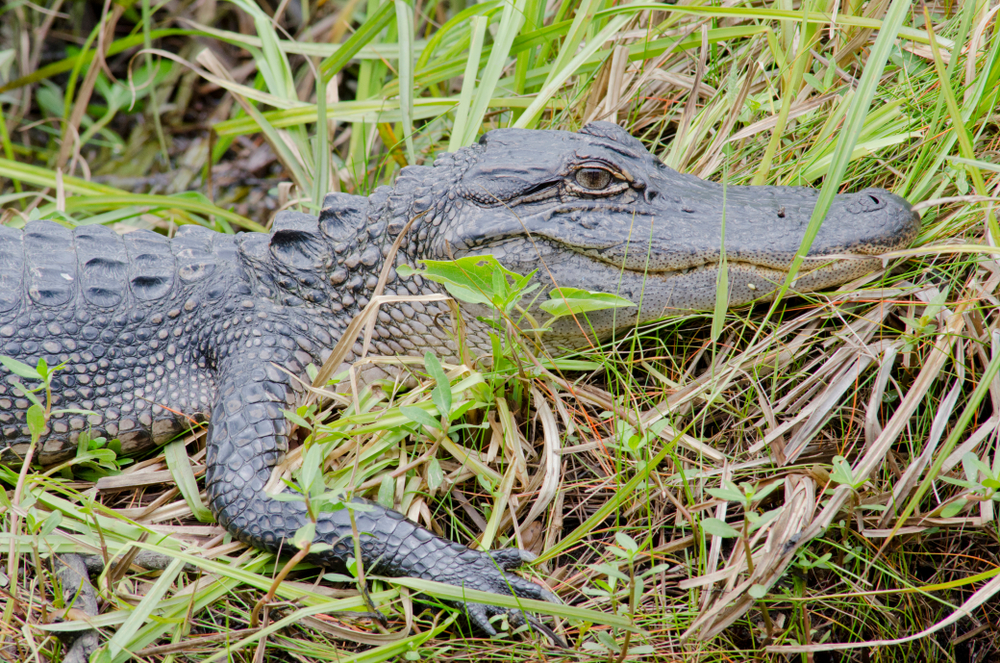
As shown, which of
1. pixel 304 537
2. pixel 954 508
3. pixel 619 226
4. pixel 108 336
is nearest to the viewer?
pixel 304 537

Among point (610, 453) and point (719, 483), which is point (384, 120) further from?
point (719, 483)

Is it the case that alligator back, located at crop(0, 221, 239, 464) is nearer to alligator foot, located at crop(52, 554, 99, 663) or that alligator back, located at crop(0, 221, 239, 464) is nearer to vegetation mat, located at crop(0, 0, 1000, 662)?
vegetation mat, located at crop(0, 0, 1000, 662)

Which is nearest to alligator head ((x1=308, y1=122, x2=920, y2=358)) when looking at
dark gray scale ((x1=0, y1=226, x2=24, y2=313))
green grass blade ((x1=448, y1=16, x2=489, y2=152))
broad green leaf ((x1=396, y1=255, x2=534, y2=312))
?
broad green leaf ((x1=396, y1=255, x2=534, y2=312))

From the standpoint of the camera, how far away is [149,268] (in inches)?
104

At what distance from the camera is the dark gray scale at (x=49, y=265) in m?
2.53

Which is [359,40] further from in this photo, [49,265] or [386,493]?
[386,493]

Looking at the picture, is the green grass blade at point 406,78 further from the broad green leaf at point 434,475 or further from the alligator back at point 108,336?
the broad green leaf at point 434,475

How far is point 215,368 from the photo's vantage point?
257 centimetres

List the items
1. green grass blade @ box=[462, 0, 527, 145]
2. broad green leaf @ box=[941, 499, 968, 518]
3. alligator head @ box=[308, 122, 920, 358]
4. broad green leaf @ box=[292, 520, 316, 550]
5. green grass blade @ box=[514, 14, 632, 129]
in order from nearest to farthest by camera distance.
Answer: broad green leaf @ box=[292, 520, 316, 550]
broad green leaf @ box=[941, 499, 968, 518]
alligator head @ box=[308, 122, 920, 358]
green grass blade @ box=[514, 14, 632, 129]
green grass blade @ box=[462, 0, 527, 145]

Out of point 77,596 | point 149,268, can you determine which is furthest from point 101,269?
point 77,596

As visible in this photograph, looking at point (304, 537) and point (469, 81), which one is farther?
point (469, 81)

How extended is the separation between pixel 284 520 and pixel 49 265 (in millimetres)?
1300

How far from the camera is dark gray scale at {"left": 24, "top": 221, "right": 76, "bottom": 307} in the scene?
2531 mm

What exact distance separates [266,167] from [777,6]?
348cm
